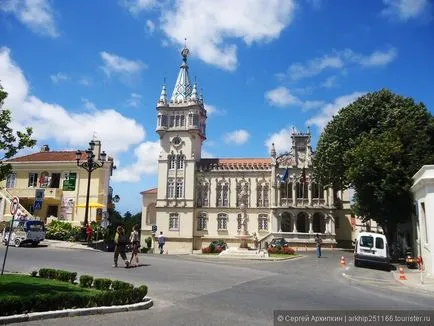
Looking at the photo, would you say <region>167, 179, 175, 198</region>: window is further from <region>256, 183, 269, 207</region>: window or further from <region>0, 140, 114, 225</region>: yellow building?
<region>256, 183, 269, 207</region>: window

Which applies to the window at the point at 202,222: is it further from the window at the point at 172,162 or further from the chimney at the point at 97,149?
the chimney at the point at 97,149

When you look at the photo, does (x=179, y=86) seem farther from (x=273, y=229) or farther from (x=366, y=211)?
(x=366, y=211)

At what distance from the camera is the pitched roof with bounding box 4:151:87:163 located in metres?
50.6

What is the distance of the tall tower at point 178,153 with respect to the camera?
190 feet

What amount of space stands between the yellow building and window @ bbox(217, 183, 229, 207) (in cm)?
1567

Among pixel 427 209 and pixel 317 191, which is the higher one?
pixel 317 191

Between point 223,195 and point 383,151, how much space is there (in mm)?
30149

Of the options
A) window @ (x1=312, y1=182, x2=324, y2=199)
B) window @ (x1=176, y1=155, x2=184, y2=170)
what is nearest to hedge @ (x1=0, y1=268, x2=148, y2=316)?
window @ (x1=312, y1=182, x2=324, y2=199)

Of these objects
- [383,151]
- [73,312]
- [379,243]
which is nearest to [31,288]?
[73,312]

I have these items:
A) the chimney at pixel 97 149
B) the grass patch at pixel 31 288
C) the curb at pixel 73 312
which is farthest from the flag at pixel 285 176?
the curb at pixel 73 312

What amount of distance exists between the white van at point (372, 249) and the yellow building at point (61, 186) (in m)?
29.7

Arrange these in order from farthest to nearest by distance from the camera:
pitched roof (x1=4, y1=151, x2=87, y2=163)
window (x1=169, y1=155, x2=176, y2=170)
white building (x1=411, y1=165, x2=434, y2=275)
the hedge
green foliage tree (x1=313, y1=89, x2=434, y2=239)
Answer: window (x1=169, y1=155, x2=176, y2=170)
pitched roof (x1=4, y1=151, x2=87, y2=163)
green foliage tree (x1=313, y1=89, x2=434, y2=239)
white building (x1=411, y1=165, x2=434, y2=275)
the hedge

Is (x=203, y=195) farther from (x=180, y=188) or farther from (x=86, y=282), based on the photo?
(x=86, y=282)

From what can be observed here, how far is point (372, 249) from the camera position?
25.4 m
